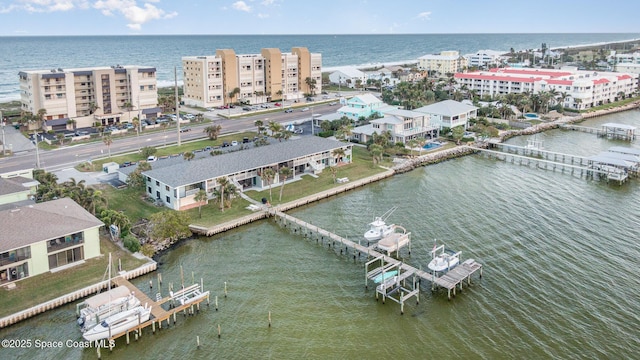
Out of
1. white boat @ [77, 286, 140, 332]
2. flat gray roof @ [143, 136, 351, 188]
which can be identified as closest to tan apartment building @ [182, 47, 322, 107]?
flat gray roof @ [143, 136, 351, 188]

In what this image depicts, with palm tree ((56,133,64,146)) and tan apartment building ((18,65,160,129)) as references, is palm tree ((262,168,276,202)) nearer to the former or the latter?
palm tree ((56,133,64,146))

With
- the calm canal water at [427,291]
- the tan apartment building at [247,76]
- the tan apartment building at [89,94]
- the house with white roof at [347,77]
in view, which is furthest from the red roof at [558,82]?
the tan apartment building at [89,94]

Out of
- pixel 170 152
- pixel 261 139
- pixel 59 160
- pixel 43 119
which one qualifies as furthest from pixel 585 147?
pixel 43 119

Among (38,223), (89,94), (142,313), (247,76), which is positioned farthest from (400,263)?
(247,76)

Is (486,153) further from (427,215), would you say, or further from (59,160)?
(59,160)

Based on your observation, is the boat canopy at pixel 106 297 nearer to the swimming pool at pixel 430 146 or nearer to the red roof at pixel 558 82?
the swimming pool at pixel 430 146

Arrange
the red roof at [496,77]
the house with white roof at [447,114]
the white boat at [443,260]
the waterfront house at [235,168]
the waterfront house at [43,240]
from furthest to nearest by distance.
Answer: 1. the red roof at [496,77]
2. the house with white roof at [447,114]
3. the waterfront house at [235,168]
4. the white boat at [443,260]
5. the waterfront house at [43,240]
